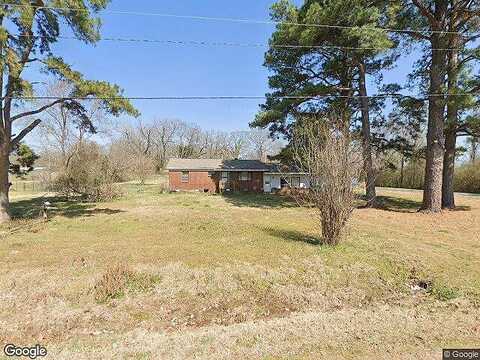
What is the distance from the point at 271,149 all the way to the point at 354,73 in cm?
4108

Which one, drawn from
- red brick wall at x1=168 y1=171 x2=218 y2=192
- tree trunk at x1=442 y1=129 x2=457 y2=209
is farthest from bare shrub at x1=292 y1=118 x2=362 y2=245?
red brick wall at x1=168 y1=171 x2=218 y2=192

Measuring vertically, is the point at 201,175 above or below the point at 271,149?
below

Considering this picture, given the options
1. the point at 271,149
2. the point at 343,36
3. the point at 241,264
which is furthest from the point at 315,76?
the point at 271,149

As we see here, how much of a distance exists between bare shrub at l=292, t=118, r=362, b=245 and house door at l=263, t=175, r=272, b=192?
66.0 feet

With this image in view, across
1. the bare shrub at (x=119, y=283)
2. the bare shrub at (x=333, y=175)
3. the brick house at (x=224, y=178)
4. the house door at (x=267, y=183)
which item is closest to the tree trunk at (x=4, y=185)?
the bare shrub at (x=119, y=283)

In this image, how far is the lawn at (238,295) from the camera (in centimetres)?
326

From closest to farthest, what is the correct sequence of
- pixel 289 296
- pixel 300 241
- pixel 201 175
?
1. pixel 289 296
2. pixel 300 241
3. pixel 201 175

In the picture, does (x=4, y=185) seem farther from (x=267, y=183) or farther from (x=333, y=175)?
(x=267, y=183)

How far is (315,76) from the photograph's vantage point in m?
16.7

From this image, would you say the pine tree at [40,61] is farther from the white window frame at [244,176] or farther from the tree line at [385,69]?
the white window frame at [244,176]

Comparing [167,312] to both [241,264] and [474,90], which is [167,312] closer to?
[241,264]

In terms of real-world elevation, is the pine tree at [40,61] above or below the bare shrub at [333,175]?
above

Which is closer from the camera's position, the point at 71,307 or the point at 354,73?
the point at 71,307

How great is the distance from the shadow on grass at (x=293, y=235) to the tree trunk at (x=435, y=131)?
873cm
